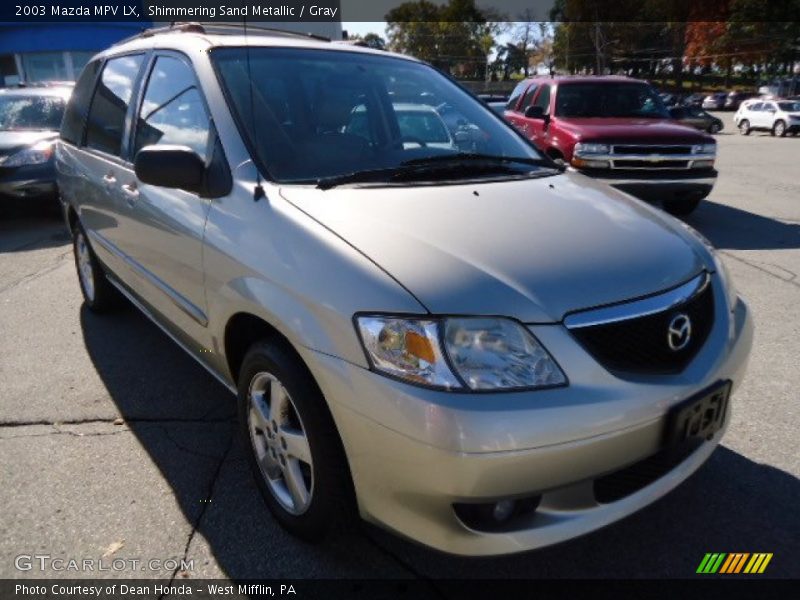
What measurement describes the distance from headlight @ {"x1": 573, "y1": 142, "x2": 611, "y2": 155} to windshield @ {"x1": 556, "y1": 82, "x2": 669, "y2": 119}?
117 centimetres

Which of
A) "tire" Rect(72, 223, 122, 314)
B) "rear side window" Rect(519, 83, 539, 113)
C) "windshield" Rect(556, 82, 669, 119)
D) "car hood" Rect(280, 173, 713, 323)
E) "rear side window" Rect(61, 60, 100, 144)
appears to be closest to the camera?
"car hood" Rect(280, 173, 713, 323)

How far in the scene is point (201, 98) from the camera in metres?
2.64

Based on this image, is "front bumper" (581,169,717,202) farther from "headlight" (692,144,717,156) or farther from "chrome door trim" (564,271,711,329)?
"chrome door trim" (564,271,711,329)

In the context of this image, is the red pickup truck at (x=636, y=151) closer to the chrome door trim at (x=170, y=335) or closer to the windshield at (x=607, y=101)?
the windshield at (x=607, y=101)

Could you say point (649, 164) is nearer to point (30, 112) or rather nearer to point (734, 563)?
point (734, 563)

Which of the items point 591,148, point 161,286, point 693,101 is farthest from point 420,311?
point 693,101

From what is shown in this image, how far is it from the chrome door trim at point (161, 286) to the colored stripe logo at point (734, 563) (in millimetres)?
2103

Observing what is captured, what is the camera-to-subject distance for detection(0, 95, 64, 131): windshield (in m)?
9.02

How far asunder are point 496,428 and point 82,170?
357 cm

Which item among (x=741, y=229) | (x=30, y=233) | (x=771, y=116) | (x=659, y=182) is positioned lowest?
(x=771, y=116)

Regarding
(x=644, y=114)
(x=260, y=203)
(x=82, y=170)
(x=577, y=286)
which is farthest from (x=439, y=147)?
(x=644, y=114)

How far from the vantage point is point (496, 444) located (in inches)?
64.2

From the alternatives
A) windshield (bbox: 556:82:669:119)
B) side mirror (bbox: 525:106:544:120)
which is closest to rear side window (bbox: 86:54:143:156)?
side mirror (bbox: 525:106:544:120)

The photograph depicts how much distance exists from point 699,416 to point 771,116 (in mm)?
29310
